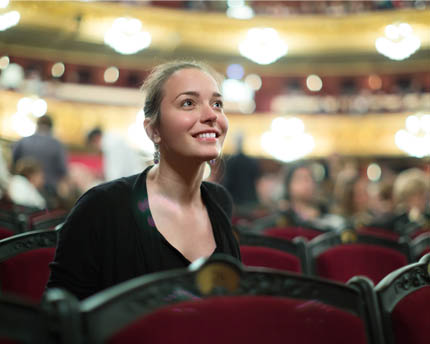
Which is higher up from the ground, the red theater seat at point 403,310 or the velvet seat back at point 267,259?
the velvet seat back at point 267,259

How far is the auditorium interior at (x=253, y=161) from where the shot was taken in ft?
3.51

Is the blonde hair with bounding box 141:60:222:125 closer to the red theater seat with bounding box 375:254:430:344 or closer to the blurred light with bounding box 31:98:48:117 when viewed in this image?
the red theater seat with bounding box 375:254:430:344

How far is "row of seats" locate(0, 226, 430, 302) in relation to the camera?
6.36 ft

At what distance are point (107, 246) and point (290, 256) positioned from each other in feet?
3.54

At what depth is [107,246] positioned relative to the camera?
1700 millimetres

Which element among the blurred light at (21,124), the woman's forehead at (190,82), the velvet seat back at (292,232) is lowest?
the woman's forehead at (190,82)

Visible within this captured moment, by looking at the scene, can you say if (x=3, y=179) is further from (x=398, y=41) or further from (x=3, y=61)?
(x=398, y=41)

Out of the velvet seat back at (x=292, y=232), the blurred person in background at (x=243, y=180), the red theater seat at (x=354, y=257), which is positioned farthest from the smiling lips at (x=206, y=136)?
the blurred person in background at (x=243, y=180)

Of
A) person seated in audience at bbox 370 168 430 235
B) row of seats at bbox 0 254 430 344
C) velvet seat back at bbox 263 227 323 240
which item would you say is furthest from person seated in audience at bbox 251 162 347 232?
row of seats at bbox 0 254 430 344

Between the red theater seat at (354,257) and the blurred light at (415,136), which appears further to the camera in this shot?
the blurred light at (415,136)

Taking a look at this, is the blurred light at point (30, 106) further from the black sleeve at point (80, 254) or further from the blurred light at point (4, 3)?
the black sleeve at point (80, 254)

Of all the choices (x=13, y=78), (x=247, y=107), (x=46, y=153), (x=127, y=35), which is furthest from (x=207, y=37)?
(x=46, y=153)

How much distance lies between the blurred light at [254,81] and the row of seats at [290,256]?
17.0m

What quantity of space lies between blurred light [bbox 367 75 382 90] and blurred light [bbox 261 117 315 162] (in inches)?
137
